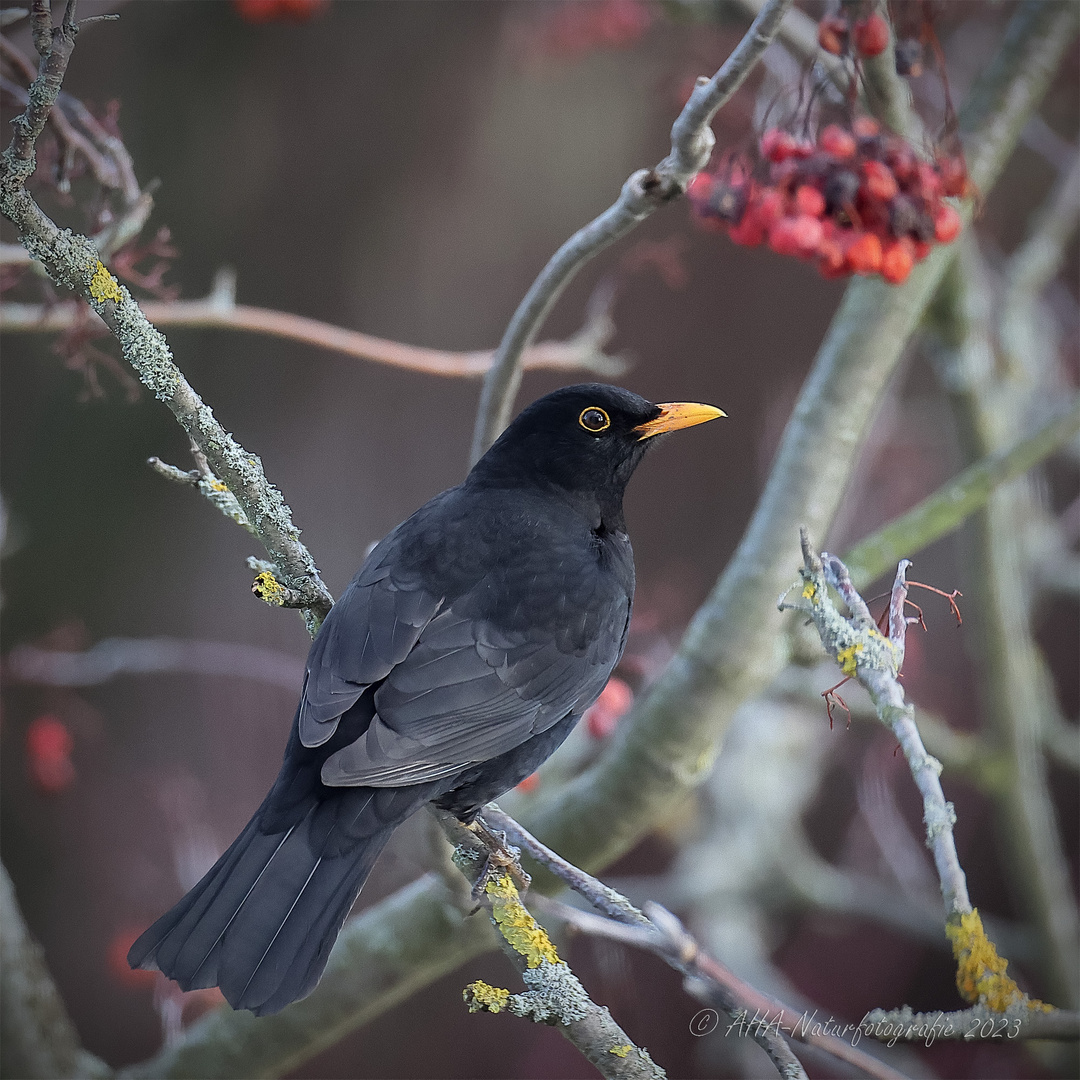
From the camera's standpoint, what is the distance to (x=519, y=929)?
146 centimetres

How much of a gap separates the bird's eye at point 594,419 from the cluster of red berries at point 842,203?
405mm

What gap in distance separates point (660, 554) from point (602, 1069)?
3017mm

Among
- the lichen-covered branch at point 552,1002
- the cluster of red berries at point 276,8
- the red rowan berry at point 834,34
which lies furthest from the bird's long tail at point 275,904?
the cluster of red berries at point 276,8

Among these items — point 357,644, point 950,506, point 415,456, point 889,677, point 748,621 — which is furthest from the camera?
point 415,456

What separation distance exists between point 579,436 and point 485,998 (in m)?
1.10

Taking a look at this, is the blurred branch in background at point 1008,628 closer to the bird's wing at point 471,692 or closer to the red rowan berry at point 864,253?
the red rowan berry at point 864,253

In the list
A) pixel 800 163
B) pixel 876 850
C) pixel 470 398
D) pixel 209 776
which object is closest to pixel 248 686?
pixel 209 776

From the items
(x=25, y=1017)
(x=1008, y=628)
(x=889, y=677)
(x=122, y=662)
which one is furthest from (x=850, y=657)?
(x=122, y=662)

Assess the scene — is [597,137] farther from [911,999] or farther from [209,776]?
[911,999]

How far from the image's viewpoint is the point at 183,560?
417 cm

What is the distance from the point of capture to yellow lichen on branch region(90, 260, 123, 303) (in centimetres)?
146

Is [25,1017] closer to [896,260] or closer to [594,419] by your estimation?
[594,419]

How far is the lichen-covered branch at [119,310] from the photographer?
1.31 metres

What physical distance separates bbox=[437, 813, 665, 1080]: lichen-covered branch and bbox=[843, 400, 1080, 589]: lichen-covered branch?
112cm
